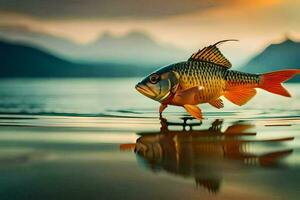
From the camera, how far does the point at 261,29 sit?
555 centimetres

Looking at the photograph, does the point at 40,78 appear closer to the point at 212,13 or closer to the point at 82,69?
the point at 82,69

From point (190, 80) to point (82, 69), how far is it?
291cm

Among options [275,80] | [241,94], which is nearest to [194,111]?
[241,94]

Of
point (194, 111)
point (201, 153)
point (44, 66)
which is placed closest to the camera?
point (201, 153)

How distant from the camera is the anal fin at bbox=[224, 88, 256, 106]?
12.0 feet

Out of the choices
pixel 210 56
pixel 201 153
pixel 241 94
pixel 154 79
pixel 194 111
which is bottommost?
pixel 201 153

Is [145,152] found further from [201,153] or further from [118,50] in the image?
[118,50]

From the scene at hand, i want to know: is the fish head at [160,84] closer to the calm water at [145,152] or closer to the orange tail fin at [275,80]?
the calm water at [145,152]

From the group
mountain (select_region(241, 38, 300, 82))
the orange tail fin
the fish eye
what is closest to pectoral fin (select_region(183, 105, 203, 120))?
the fish eye

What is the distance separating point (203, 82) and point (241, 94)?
0.29m

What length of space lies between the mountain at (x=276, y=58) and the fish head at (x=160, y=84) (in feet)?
6.42

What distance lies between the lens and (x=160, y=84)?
3.47m

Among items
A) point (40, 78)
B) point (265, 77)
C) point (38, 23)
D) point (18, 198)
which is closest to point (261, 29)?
point (265, 77)

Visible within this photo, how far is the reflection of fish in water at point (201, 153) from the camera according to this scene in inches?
83.7
